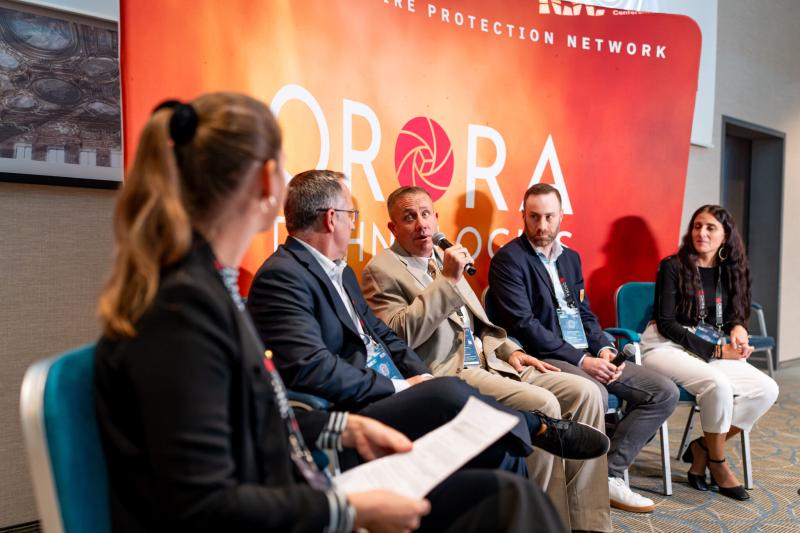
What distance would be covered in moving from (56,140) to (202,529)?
188 centimetres

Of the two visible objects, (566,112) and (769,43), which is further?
(769,43)

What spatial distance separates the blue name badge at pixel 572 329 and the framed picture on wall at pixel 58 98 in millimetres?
2064

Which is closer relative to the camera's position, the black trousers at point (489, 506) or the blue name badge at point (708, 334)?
the black trousers at point (489, 506)

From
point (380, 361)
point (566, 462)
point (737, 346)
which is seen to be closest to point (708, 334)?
point (737, 346)

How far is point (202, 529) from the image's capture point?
819 mm

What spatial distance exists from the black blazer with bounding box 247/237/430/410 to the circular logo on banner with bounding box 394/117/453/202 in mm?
1011

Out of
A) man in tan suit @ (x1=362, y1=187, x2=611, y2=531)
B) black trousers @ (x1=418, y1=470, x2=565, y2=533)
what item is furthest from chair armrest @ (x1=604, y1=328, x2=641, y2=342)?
black trousers @ (x1=418, y1=470, x2=565, y2=533)

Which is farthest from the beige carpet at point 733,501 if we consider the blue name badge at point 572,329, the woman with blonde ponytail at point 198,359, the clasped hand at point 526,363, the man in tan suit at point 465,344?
the woman with blonde ponytail at point 198,359

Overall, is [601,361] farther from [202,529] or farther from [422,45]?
[202,529]

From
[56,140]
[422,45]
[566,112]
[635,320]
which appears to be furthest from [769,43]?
[56,140]

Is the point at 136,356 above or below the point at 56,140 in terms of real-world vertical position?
below

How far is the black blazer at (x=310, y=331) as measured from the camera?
1.91m

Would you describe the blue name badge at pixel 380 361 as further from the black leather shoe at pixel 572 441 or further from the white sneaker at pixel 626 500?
the white sneaker at pixel 626 500

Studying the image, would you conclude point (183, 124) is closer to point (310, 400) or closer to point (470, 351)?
point (310, 400)
